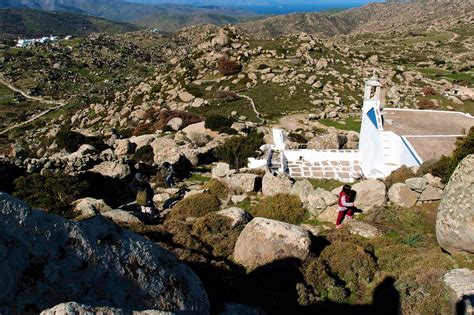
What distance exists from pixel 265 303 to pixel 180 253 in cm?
277

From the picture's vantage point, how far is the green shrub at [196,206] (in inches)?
736

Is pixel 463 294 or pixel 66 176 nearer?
pixel 463 294

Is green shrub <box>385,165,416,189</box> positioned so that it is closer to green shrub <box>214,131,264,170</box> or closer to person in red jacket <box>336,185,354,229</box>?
person in red jacket <box>336,185,354,229</box>

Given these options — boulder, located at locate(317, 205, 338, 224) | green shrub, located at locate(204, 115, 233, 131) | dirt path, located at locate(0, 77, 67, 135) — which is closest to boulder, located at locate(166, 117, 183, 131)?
green shrub, located at locate(204, 115, 233, 131)

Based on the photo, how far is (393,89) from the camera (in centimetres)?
4978

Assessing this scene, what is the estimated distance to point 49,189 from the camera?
2162 cm

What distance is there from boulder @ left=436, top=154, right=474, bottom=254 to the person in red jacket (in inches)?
154

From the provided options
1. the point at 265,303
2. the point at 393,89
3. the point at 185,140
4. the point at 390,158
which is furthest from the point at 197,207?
the point at 393,89

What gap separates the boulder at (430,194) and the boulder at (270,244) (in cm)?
641

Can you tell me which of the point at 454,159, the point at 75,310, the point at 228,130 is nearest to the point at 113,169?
the point at 228,130

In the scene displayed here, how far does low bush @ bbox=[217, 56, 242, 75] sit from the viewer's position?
6241 centimetres

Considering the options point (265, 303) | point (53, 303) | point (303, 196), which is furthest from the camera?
point (303, 196)

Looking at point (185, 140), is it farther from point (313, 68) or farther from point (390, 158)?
point (313, 68)

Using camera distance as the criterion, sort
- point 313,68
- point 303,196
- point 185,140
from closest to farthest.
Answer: point 303,196 < point 185,140 < point 313,68
